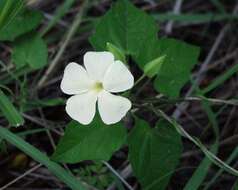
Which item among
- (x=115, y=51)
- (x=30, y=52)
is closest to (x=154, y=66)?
(x=115, y=51)

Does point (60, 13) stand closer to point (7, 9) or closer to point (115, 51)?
point (7, 9)

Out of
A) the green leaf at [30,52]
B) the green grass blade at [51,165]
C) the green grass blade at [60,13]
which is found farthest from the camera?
the green grass blade at [60,13]

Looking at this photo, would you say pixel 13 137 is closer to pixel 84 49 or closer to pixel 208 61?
pixel 84 49

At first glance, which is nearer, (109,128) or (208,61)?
(109,128)

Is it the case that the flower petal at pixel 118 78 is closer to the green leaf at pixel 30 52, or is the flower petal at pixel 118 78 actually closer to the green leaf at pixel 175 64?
the green leaf at pixel 175 64

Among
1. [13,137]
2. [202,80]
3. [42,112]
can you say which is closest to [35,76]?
[42,112]

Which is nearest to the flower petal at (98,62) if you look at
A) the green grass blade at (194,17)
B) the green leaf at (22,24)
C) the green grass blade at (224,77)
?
the green grass blade at (224,77)
